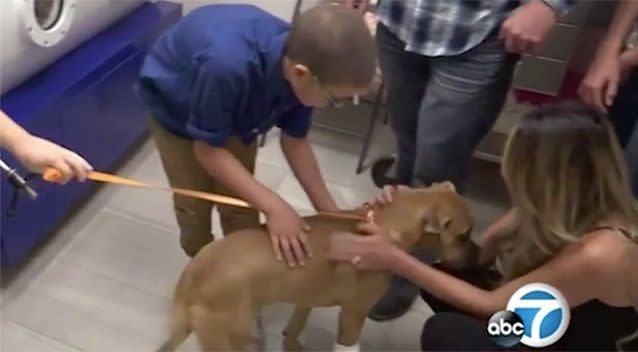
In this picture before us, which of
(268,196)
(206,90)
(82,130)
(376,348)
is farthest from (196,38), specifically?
(376,348)

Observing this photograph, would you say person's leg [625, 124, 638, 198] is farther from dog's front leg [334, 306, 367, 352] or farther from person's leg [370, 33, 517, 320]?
dog's front leg [334, 306, 367, 352]

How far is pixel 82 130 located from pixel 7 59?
0.26 m

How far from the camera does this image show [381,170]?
6.59ft

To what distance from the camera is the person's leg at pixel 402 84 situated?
139 centimetres

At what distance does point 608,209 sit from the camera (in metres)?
1.12

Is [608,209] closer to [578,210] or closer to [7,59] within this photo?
[578,210]

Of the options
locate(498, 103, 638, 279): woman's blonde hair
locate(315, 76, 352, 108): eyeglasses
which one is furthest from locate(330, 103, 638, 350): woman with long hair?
locate(315, 76, 352, 108): eyeglasses

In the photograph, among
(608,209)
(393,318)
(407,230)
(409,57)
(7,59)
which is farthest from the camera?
(393,318)

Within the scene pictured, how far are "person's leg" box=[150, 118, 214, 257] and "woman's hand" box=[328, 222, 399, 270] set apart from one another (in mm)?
308

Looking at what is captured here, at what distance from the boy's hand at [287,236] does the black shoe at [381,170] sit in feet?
2.55

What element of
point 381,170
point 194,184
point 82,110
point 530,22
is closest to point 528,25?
point 530,22

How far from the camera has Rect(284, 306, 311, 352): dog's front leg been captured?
57.7 inches

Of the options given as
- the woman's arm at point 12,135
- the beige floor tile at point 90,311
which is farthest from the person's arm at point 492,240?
the woman's arm at point 12,135

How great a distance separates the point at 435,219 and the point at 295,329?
0.42 meters
